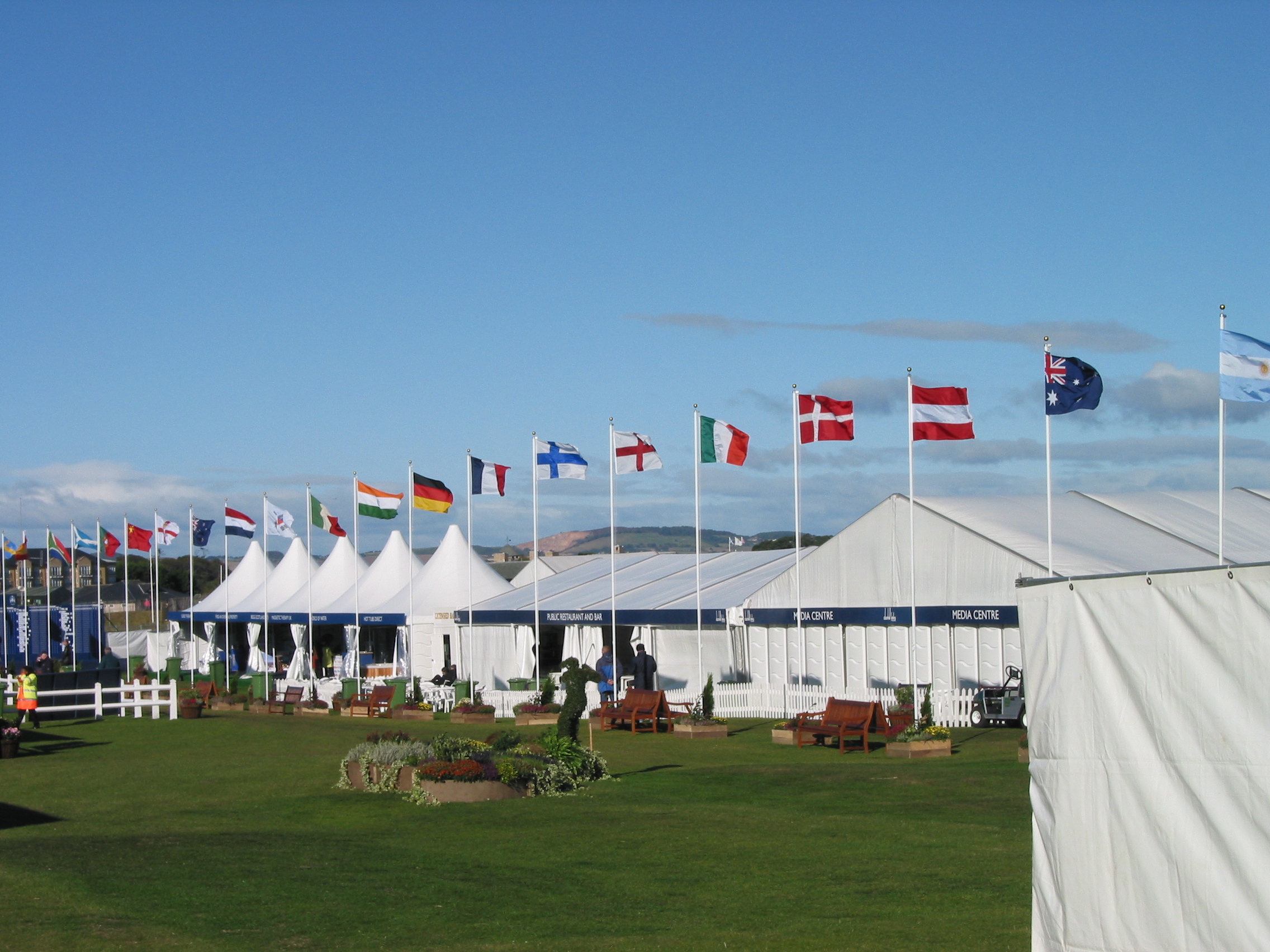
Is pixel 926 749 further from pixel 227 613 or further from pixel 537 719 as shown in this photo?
pixel 227 613

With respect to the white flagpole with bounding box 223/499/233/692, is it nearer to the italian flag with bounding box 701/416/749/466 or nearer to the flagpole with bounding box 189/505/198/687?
the flagpole with bounding box 189/505/198/687

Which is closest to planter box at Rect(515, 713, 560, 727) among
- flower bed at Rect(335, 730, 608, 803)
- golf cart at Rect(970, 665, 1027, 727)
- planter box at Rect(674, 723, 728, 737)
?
planter box at Rect(674, 723, 728, 737)

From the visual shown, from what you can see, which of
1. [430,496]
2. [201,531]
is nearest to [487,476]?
[430,496]

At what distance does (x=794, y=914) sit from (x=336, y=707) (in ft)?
89.3

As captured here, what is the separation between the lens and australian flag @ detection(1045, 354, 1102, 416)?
850 inches

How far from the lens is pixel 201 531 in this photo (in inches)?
1868

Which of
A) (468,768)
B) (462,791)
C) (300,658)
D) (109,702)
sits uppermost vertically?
(468,768)

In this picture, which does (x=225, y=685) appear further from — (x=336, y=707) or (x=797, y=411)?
(x=797, y=411)

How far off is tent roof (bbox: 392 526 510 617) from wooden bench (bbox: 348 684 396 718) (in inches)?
274

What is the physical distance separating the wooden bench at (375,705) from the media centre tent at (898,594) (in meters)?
3.36

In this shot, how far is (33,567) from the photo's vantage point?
11794 centimetres

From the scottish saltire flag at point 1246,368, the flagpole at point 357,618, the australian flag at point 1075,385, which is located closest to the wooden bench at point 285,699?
the flagpole at point 357,618

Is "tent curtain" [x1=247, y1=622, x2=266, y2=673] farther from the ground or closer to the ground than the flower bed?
closer to the ground

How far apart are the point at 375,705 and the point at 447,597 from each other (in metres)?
8.27
